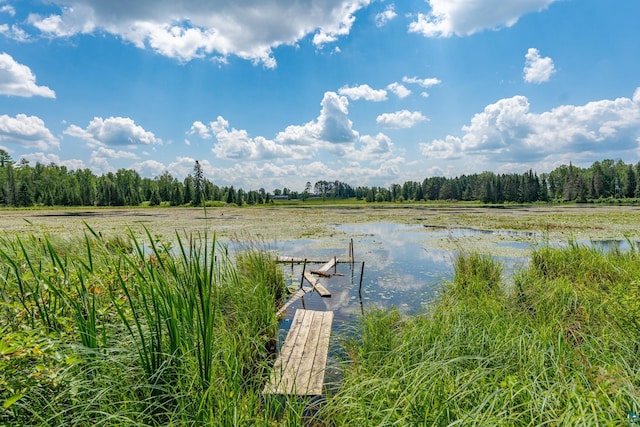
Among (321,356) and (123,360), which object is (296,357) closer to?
(321,356)

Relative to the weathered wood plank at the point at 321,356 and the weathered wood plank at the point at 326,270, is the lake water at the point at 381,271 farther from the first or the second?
the weathered wood plank at the point at 326,270

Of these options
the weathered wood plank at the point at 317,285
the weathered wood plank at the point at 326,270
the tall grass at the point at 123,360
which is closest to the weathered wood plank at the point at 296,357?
the tall grass at the point at 123,360

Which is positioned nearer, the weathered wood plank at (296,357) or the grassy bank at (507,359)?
the grassy bank at (507,359)

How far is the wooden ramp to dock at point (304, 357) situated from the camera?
13.8ft

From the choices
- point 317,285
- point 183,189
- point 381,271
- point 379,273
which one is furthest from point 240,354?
point 183,189

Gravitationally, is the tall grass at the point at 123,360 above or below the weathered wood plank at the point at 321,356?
above

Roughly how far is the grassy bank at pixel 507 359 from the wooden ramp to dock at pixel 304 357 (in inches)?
19.4

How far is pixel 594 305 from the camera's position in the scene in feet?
16.6

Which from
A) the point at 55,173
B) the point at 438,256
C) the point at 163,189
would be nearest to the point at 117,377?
the point at 438,256

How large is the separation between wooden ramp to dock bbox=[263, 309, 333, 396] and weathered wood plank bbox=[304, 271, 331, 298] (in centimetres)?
220

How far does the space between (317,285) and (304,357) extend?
4.80m

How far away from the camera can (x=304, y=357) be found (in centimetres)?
507

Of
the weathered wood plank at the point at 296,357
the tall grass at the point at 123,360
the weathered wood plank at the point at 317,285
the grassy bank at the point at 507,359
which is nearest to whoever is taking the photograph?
the tall grass at the point at 123,360

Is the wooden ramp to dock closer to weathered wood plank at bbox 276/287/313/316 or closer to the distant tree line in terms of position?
weathered wood plank at bbox 276/287/313/316
